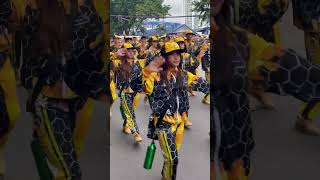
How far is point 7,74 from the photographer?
7.80 ft

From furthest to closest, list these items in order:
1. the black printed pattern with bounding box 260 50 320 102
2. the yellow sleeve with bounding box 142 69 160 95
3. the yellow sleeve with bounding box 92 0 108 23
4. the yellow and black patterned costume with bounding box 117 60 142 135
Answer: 1. the yellow and black patterned costume with bounding box 117 60 142 135
2. the yellow sleeve with bounding box 142 69 160 95
3. the yellow sleeve with bounding box 92 0 108 23
4. the black printed pattern with bounding box 260 50 320 102

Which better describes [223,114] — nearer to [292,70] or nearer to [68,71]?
[292,70]

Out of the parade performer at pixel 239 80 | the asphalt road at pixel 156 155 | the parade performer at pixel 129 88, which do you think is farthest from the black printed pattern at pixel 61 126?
the parade performer at pixel 129 88

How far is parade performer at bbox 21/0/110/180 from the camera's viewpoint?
7.71ft

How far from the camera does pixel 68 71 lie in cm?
242

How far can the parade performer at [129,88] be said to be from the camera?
521 cm

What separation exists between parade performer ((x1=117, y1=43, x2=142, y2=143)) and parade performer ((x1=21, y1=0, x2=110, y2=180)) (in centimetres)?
258

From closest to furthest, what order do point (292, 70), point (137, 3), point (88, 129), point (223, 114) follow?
point (292, 70), point (223, 114), point (88, 129), point (137, 3)

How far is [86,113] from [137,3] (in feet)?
71.9

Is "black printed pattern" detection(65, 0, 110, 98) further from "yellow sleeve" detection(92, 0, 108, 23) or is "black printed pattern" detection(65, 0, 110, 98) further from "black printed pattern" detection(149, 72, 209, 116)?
"black printed pattern" detection(149, 72, 209, 116)

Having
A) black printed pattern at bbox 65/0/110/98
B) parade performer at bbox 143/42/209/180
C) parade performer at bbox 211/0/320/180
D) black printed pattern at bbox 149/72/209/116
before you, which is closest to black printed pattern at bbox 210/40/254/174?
parade performer at bbox 211/0/320/180

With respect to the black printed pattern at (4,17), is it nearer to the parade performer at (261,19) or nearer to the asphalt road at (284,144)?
the parade performer at (261,19)

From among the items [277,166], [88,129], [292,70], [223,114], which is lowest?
[277,166]

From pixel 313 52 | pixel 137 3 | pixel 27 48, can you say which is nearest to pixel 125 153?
pixel 27 48
